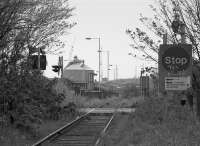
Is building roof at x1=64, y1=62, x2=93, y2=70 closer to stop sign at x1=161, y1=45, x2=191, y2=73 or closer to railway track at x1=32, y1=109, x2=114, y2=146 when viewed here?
railway track at x1=32, y1=109, x2=114, y2=146

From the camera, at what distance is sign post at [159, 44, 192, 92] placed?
1349 cm

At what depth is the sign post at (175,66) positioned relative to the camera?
13492 mm

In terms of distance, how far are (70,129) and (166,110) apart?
4048mm

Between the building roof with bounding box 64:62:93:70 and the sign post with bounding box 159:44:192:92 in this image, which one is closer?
the sign post with bounding box 159:44:192:92

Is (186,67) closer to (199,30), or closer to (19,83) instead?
(199,30)

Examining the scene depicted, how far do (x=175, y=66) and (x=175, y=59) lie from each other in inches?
9.6

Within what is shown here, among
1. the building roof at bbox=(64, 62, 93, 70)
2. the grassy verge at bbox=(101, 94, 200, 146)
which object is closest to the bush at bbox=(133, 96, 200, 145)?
the grassy verge at bbox=(101, 94, 200, 146)

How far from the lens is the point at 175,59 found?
535 inches

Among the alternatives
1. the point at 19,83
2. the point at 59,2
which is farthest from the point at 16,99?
the point at 59,2

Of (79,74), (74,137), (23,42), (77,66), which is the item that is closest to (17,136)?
(74,137)

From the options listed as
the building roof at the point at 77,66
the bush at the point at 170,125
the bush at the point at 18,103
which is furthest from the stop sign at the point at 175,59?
the building roof at the point at 77,66

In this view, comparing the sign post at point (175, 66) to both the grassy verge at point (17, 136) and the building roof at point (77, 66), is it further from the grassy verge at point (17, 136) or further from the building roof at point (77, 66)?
the building roof at point (77, 66)

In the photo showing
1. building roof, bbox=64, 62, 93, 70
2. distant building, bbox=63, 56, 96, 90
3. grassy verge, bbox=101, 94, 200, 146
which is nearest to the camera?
grassy verge, bbox=101, 94, 200, 146

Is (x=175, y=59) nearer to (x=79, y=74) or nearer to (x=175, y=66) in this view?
(x=175, y=66)
